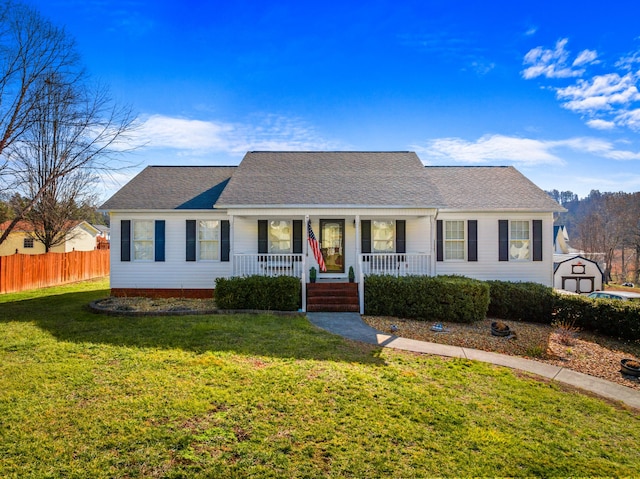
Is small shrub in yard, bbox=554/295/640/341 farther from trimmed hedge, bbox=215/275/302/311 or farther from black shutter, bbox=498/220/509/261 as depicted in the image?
trimmed hedge, bbox=215/275/302/311

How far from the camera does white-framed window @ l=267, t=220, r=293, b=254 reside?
45.9ft

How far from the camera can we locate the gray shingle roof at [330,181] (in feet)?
41.1

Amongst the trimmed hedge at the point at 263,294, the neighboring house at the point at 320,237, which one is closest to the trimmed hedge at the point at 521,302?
the neighboring house at the point at 320,237

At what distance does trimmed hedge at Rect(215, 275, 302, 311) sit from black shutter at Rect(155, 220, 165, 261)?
4117 millimetres

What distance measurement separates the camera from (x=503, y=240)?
551 inches

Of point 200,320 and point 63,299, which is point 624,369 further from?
point 63,299

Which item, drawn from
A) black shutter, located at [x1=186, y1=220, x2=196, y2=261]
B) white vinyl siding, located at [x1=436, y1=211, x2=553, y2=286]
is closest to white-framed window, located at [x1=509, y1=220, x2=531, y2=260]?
white vinyl siding, located at [x1=436, y1=211, x2=553, y2=286]

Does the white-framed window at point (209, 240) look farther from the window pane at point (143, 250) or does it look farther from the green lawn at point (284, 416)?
the green lawn at point (284, 416)

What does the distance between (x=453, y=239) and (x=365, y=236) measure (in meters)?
3.51

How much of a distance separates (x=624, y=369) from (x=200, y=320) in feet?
31.3

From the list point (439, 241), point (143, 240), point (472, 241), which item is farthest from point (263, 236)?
point (472, 241)

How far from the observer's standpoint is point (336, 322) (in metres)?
10.0

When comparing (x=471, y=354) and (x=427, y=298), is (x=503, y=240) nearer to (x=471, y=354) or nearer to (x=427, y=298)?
(x=427, y=298)

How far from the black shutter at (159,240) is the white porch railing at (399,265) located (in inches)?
305
